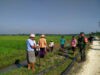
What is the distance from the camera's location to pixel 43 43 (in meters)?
17.3

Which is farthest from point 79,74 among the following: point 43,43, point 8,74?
point 43,43

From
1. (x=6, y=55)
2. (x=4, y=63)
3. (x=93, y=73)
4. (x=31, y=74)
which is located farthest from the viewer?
(x=6, y=55)

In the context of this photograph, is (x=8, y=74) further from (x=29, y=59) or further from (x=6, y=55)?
(x=6, y=55)

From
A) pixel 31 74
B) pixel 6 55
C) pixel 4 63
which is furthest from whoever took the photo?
pixel 6 55

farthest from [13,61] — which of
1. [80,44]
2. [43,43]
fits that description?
[80,44]

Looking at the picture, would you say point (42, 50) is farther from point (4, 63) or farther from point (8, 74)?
point (8, 74)

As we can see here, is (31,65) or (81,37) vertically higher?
(81,37)

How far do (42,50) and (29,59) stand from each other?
4717 millimetres

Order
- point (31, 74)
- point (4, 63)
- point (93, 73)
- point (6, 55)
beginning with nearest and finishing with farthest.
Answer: point (31, 74)
point (93, 73)
point (4, 63)
point (6, 55)

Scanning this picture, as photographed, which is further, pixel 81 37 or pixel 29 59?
pixel 81 37

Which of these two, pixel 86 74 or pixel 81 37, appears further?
pixel 81 37

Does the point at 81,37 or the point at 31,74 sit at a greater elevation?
the point at 81,37

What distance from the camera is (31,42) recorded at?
1272cm

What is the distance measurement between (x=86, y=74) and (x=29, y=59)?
2743mm
